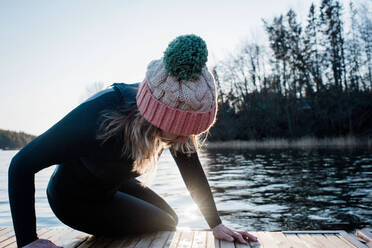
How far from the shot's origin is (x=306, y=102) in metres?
28.5

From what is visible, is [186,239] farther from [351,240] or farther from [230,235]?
[351,240]

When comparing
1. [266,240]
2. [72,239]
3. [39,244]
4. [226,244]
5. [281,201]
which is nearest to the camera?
[39,244]

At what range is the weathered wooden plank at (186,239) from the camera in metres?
2.15

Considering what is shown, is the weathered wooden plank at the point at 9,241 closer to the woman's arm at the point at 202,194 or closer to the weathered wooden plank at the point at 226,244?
the woman's arm at the point at 202,194

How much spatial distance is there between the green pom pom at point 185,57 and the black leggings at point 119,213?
3.79ft

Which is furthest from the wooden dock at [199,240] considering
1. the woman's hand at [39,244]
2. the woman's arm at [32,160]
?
the woman's arm at [32,160]

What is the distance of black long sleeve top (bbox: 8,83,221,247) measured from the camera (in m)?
1.60

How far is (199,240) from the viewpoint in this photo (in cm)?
224

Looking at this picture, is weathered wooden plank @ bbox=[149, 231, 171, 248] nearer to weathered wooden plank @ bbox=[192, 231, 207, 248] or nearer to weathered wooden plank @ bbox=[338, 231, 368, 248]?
weathered wooden plank @ bbox=[192, 231, 207, 248]

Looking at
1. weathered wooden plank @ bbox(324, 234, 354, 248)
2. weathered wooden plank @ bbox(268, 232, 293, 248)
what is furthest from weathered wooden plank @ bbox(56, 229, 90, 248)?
weathered wooden plank @ bbox(324, 234, 354, 248)

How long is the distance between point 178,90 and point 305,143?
77.3 feet

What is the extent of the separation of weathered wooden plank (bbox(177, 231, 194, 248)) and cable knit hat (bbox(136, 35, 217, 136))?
91cm

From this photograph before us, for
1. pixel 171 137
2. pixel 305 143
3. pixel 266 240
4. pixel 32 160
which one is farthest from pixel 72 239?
pixel 305 143

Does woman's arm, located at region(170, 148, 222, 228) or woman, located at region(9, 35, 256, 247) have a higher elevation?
woman, located at region(9, 35, 256, 247)
